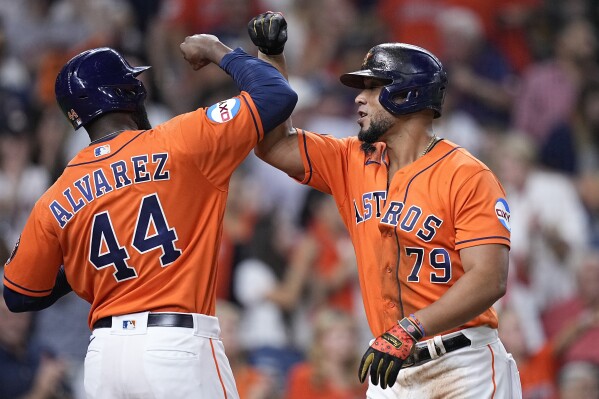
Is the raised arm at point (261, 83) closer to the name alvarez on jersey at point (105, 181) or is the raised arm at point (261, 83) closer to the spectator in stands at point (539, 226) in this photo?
the name alvarez on jersey at point (105, 181)

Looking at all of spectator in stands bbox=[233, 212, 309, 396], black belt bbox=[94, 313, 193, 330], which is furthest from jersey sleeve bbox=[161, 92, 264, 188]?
spectator in stands bbox=[233, 212, 309, 396]

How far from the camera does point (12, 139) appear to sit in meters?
8.67

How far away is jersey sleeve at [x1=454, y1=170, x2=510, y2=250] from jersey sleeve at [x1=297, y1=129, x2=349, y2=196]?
0.70 meters

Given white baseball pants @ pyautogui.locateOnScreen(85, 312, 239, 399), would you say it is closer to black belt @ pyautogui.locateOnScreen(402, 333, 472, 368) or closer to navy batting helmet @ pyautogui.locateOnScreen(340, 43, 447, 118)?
black belt @ pyautogui.locateOnScreen(402, 333, 472, 368)

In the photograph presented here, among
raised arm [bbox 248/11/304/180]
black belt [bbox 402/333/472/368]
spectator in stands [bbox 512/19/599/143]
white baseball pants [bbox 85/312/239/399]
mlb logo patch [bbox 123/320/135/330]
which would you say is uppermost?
raised arm [bbox 248/11/304/180]

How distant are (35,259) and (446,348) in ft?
6.22

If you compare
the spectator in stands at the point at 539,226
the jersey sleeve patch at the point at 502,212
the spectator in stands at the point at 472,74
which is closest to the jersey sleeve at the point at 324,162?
the jersey sleeve patch at the point at 502,212

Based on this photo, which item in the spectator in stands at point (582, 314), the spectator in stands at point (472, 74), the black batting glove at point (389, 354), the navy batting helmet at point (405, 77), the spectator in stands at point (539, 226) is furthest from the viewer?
the spectator in stands at point (472, 74)

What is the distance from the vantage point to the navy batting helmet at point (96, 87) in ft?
15.0

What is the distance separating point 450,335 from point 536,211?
15.8ft

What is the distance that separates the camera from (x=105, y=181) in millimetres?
4434

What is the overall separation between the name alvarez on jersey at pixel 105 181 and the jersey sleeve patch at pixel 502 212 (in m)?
1.46

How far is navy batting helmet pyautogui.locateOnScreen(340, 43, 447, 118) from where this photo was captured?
15.5 feet

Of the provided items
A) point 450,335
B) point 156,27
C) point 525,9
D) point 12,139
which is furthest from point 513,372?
point 525,9
